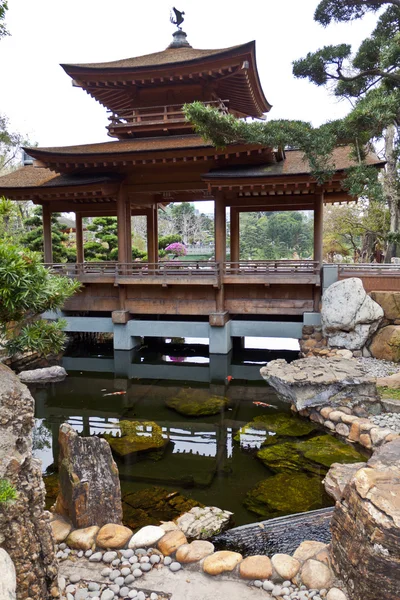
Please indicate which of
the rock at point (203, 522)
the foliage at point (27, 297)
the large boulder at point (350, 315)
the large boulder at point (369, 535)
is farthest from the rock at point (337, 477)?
the large boulder at point (350, 315)

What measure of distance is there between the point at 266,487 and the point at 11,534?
A: 3.68m

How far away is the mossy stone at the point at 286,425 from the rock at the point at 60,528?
4.06 m

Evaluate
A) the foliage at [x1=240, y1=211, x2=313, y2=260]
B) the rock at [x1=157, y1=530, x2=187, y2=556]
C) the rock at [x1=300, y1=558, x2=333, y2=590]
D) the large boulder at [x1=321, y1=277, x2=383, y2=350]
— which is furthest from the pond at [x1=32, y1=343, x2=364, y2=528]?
the foliage at [x1=240, y1=211, x2=313, y2=260]

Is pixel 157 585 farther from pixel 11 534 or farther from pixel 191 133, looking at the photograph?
pixel 191 133

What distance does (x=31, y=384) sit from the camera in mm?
10555

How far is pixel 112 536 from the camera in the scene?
4.31m

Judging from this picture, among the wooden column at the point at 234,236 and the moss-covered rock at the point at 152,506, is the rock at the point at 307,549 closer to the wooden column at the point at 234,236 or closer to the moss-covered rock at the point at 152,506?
the moss-covered rock at the point at 152,506

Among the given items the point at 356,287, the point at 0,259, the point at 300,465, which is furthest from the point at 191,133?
the point at 0,259

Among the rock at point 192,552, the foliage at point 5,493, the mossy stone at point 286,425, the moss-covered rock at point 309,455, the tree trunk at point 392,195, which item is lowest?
the moss-covered rock at point 309,455

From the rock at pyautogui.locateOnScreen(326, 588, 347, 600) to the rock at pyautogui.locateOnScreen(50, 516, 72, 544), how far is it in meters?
2.61

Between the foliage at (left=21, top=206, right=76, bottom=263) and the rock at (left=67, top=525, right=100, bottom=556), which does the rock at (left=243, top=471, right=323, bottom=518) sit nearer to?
the rock at (left=67, top=525, right=100, bottom=556)

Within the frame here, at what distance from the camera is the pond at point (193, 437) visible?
5602 mm

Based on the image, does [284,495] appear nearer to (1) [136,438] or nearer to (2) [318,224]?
(1) [136,438]

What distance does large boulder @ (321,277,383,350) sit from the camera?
34.9 feet
